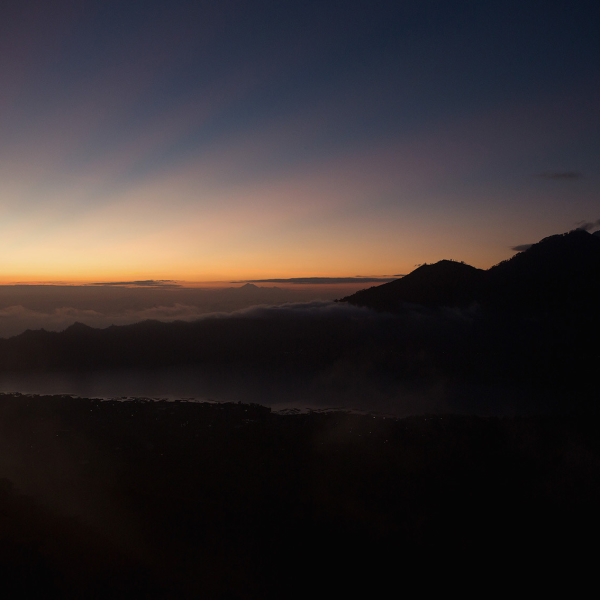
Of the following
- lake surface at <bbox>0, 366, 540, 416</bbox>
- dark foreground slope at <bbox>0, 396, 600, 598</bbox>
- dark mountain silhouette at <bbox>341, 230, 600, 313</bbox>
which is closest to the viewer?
dark foreground slope at <bbox>0, 396, 600, 598</bbox>

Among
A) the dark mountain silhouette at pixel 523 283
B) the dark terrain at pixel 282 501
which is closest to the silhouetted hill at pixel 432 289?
the dark mountain silhouette at pixel 523 283

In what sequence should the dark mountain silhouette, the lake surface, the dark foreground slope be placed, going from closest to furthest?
the dark foreground slope, the lake surface, the dark mountain silhouette

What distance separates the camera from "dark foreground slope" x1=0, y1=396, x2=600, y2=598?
1130cm

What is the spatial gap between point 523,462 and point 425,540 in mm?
10550

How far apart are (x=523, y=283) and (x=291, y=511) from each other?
16525 centimetres

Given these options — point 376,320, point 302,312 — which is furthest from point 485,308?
point 302,312

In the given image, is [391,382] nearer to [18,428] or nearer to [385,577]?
[18,428]

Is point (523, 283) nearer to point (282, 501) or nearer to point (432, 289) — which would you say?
point (432, 289)

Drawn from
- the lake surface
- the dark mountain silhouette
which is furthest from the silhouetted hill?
the lake surface

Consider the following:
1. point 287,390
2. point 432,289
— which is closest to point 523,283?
point 432,289

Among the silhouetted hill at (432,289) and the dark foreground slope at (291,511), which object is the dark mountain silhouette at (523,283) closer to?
the silhouetted hill at (432,289)

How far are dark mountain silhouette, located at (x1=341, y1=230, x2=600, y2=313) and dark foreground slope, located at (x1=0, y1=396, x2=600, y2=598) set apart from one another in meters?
141

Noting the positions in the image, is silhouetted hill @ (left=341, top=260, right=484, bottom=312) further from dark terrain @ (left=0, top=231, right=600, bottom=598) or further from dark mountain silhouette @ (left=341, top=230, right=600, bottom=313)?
dark terrain @ (left=0, top=231, right=600, bottom=598)

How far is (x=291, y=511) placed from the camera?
15.4m
